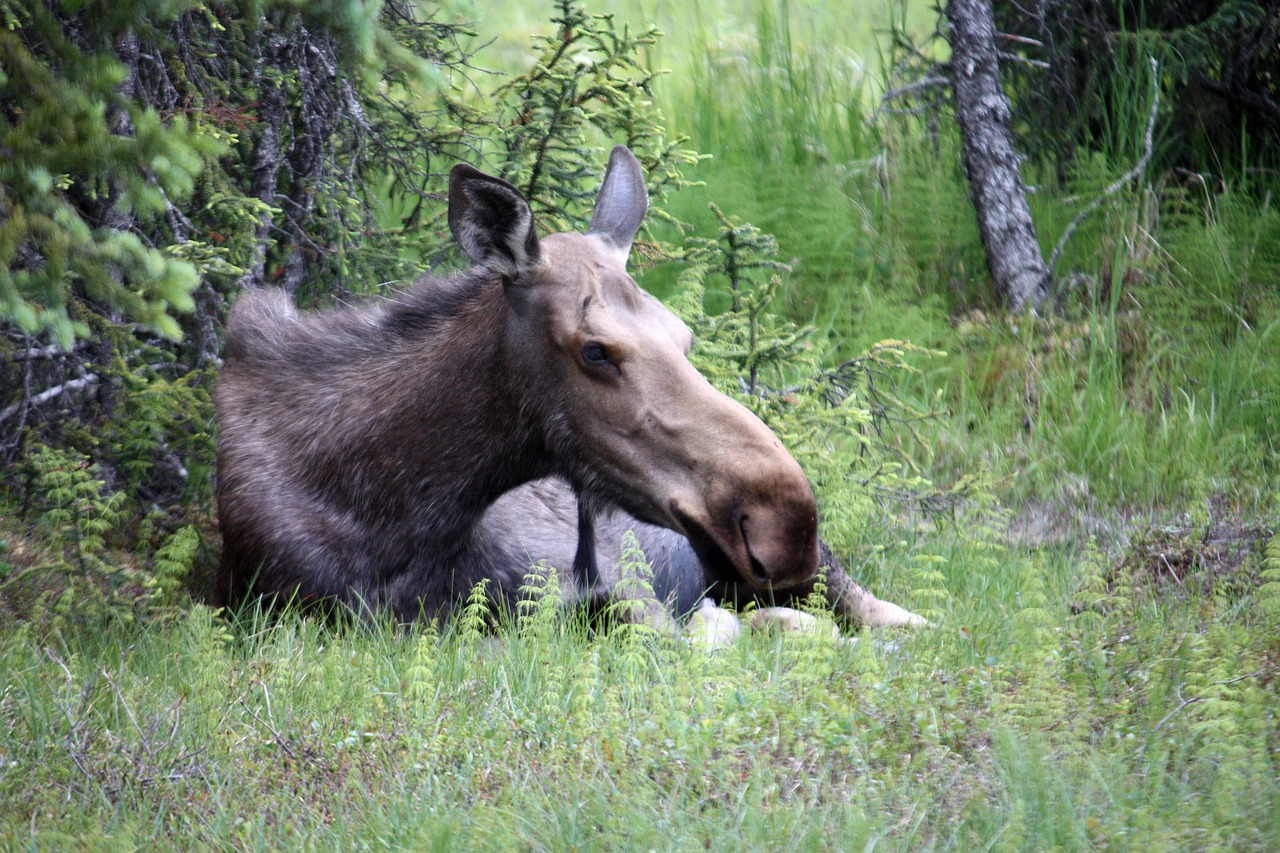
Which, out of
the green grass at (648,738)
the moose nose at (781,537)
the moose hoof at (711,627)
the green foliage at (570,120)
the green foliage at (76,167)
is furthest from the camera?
the green foliage at (570,120)

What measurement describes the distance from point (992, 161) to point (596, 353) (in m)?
3.85

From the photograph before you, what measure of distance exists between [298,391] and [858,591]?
2.42 metres

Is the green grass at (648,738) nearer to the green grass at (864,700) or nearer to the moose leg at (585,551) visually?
the green grass at (864,700)

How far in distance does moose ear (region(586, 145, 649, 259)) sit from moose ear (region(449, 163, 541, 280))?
56cm

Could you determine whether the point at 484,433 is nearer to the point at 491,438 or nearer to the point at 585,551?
the point at 491,438

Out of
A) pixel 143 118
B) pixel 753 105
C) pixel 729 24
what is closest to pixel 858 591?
pixel 143 118

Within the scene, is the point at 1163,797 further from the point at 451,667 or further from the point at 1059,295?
the point at 1059,295

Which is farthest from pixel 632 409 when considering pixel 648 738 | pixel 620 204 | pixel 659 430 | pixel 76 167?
pixel 76 167

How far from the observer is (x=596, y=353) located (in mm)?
4172

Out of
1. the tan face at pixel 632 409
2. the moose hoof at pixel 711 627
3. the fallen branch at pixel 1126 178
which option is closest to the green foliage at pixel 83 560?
the tan face at pixel 632 409

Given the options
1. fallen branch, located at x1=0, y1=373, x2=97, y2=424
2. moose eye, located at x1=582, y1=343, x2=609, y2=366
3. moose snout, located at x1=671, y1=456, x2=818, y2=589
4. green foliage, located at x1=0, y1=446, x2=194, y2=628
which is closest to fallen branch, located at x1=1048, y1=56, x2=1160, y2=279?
moose eye, located at x1=582, y1=343, x2=609, y2=366

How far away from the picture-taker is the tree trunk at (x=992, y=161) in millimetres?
7035

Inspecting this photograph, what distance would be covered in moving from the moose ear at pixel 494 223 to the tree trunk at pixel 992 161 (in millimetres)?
3757

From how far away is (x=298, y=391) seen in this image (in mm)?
4938
